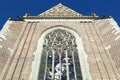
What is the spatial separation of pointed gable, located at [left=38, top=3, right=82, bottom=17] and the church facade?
98mm

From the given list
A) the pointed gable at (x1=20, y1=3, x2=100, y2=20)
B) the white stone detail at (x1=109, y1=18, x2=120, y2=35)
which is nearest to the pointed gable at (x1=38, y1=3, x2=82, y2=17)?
the pointed gable at (x1=20, y1=3, x2=100, y2=20)

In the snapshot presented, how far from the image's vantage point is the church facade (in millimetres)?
15566

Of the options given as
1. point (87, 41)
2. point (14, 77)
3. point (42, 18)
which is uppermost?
point (42, 18)

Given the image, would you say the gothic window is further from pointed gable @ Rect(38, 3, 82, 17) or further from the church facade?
pointed gable @ Rect(38, 3, 82, 17)

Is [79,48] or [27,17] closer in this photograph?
[79,48]

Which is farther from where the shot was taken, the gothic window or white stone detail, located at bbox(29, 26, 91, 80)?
the gothic window

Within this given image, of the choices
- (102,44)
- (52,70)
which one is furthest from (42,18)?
(52,70)

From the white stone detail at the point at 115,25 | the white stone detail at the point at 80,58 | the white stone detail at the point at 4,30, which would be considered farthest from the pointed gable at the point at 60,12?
the white stone detail at the point at 4,30

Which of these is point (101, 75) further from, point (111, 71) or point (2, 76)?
point (2, 76)

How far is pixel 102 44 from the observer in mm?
18812

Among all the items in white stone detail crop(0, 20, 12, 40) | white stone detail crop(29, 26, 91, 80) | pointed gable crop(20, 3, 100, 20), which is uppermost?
pointed gable crop(20, 3, 100, 20)

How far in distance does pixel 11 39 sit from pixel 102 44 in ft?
18.3

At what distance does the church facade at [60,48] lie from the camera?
51.1 ft

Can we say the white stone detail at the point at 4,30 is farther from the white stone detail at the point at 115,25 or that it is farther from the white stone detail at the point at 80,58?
the white stone detail at the point at 115,25
